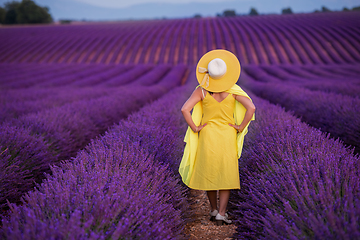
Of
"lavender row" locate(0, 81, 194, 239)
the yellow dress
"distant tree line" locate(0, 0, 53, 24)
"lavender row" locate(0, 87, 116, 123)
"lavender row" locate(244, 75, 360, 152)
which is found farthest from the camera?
"distant tree line" locate(0, 0, 53, 24)

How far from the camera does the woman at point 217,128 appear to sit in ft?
5.63

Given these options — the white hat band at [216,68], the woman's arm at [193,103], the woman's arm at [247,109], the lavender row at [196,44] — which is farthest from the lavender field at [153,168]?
the lavender row at [196,44]

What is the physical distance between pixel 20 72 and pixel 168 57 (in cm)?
1084

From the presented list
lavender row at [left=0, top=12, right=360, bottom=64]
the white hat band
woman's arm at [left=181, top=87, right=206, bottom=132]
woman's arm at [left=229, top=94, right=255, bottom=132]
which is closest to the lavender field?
woman's arm at [left=229, top=94, right=255, bottom=132]

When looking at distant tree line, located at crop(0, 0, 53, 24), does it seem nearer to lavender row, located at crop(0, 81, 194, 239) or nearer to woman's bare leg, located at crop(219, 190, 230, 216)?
lavender row, located at crop(0, 81, 194, 239)

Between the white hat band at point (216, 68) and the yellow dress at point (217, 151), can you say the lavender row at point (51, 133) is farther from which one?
the white hat band at point (216, 68)

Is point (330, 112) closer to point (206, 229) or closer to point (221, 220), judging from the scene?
point (221, 220)

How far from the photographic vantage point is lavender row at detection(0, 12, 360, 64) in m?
17.4

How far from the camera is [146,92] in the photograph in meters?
6.21

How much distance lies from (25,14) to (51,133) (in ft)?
153

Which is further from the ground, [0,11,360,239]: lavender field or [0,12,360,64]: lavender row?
[0,12,360,64]: lavender row

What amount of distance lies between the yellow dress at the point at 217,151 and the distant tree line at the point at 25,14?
47.6 meters

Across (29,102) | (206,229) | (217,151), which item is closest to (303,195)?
(217,151)

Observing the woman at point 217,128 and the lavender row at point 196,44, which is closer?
the woman at point 217,128
